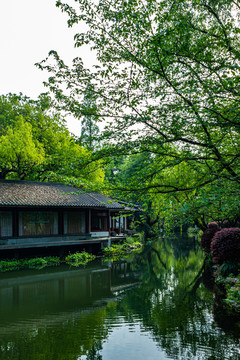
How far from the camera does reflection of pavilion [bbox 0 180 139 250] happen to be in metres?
17.1

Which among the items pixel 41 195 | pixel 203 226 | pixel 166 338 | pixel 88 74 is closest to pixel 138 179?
pixel 88 74

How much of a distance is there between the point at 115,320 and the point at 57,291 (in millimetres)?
4333

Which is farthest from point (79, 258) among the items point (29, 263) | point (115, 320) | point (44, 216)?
point (115, 320)

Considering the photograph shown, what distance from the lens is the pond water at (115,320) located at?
18.5 feet

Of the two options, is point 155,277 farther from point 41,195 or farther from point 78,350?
point 41,195

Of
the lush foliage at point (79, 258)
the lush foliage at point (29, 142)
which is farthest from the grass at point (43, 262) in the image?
the lush foliage at point (29, 142)

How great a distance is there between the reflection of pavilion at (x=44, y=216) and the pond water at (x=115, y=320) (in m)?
4.63

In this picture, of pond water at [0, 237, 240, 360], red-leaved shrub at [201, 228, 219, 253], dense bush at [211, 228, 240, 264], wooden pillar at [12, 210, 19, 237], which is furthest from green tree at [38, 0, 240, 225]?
wooden pillar at [12, 210, 19, 237]

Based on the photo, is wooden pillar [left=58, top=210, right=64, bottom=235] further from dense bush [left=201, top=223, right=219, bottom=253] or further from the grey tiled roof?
dense bush [left=201, top=223, right=219, bottom=253]

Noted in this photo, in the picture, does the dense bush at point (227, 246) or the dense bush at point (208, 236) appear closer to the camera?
the dense bush at point (227, 246)

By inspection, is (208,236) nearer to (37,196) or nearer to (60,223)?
(60,223)

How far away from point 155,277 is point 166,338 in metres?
7.16

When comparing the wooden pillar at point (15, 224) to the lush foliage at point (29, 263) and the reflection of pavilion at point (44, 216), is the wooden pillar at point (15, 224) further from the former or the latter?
the lush foliage at point (29, 263)

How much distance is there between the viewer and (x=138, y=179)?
498 centimetres
